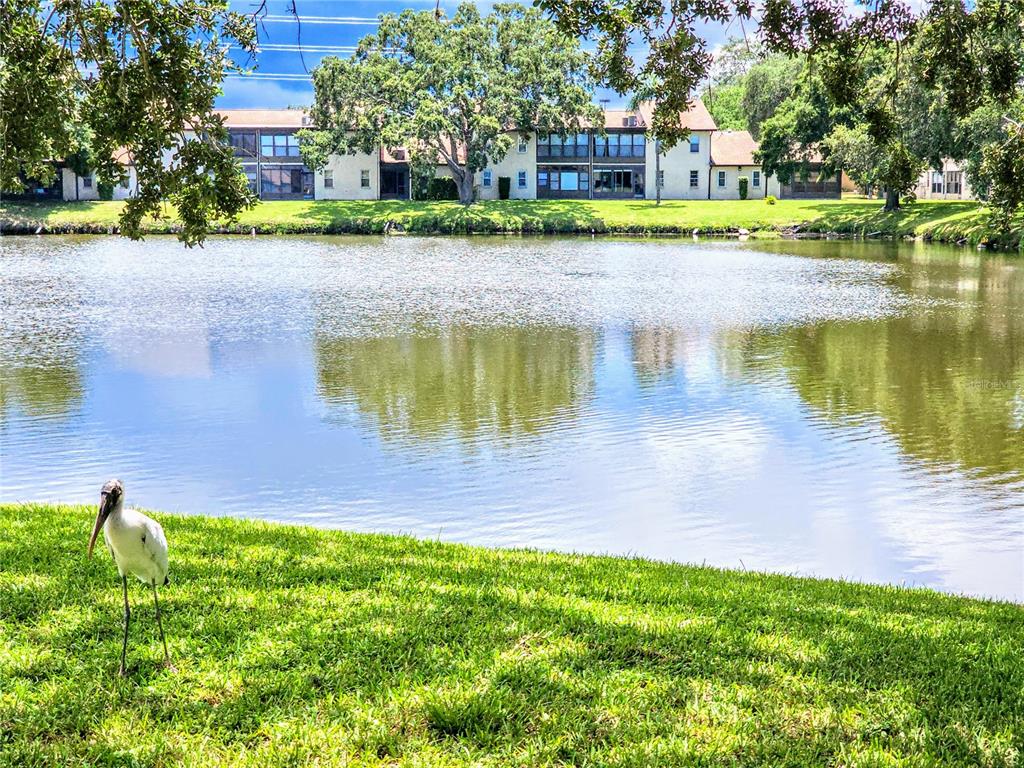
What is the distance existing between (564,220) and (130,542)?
62.7m

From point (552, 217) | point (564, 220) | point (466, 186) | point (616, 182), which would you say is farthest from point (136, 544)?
point (616, 182)

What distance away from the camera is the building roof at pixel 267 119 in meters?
80.2

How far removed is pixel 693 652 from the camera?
532 centimetres

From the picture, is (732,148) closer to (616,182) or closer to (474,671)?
(616,182)


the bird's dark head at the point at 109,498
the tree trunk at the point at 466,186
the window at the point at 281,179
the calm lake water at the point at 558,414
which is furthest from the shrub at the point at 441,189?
the bird's dark head at the point at 109,498

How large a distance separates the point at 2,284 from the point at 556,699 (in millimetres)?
31876

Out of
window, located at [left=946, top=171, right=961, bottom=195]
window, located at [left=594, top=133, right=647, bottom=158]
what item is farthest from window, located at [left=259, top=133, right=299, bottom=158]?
window, located at [left=946, top=171, right=961, bottom=195]

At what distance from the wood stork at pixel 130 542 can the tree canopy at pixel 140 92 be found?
14.4ft

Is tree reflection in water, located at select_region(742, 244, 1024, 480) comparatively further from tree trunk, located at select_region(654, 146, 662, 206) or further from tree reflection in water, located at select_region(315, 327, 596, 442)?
tree trunk, located at select_region(654, 146, 662, 206)

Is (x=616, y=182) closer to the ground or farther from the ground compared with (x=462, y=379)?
farther from the ground

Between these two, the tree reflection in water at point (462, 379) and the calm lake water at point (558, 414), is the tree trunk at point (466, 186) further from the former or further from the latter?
the tree reflection in water at point (462, 379)

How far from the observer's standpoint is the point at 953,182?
91500mm

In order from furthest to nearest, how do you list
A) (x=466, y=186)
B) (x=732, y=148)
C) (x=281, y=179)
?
(x=732, y=148)
(x=281, y=179)
(x=466, y=186)

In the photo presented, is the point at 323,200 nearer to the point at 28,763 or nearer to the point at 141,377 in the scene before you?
the point at 141,377
